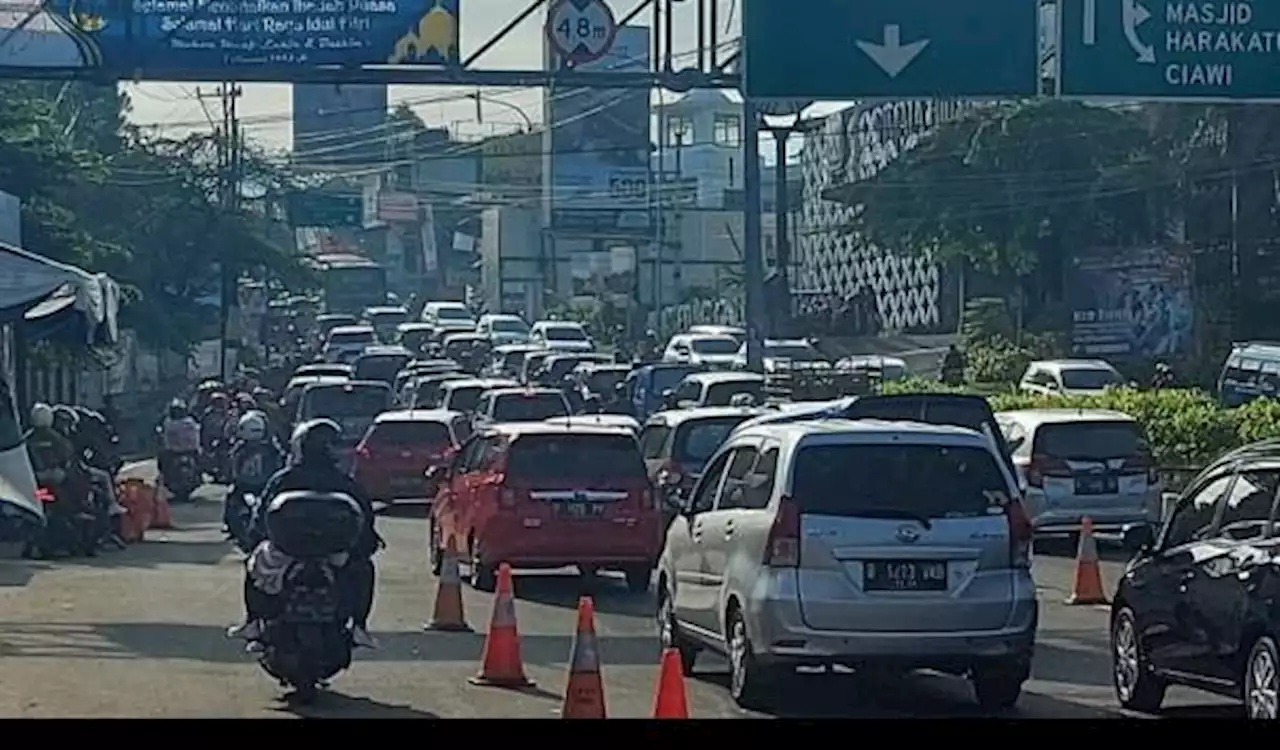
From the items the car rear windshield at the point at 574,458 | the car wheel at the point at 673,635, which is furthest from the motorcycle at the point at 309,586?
the car rear windshield at the point at 574,458

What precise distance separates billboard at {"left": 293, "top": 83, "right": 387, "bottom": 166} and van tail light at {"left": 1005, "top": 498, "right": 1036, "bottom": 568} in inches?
2962

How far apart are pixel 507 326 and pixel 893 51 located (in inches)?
1987

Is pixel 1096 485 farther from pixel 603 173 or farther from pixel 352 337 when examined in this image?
pixel 603 173

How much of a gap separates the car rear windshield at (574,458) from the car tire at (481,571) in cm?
72

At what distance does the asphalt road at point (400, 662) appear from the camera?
14195 millimetres

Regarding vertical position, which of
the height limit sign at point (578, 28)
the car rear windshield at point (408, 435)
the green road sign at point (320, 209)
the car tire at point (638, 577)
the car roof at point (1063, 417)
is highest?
the green road sign at point (320, 209)

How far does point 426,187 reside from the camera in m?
120

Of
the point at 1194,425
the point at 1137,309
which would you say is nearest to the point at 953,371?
the point at 1137,309

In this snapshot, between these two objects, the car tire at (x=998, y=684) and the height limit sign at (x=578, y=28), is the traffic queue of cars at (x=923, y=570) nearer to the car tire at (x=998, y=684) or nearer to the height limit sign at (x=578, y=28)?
the car tire at (x=998, y=684)
